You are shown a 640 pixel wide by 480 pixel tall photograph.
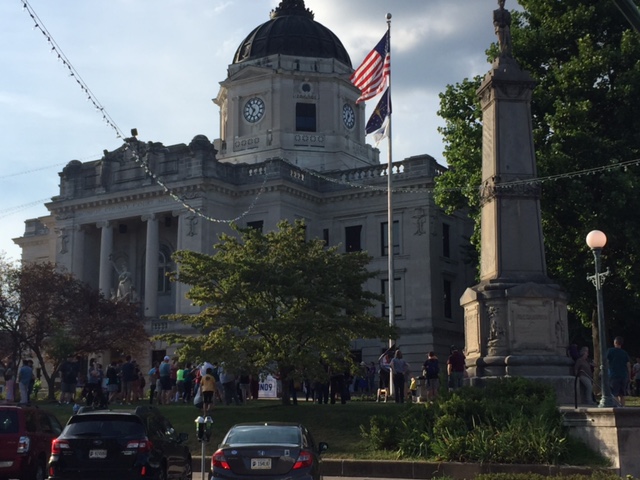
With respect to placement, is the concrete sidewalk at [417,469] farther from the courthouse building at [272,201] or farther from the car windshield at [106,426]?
the courthouse building at [272,201]

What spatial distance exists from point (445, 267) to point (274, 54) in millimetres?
20962

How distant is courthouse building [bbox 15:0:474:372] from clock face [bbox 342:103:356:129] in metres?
0.16

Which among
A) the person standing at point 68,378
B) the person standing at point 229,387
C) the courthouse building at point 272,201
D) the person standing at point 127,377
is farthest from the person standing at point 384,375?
the courthouse building at point 272,201

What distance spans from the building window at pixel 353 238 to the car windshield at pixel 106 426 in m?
43.5

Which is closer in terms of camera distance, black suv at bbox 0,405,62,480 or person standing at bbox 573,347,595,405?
black suv at bbox 0,405,62,480

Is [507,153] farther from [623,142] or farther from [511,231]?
[623,142]

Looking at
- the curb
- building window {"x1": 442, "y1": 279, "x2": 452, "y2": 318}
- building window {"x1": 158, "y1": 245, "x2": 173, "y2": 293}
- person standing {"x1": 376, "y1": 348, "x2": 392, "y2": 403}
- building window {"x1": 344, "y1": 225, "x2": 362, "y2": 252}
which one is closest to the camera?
the curb

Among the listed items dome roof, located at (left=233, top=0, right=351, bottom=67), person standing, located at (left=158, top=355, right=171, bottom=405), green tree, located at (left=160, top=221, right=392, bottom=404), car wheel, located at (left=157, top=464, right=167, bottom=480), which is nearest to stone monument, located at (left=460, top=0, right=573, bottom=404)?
green tree, located at (left=160, top=221, right=392, bottom=404)

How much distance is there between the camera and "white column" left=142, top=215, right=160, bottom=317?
5903 cm

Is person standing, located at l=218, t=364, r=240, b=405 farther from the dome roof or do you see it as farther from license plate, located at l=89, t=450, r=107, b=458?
the dome roof

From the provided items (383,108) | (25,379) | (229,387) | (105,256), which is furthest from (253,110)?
(25,379)

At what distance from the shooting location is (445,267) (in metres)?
59.2

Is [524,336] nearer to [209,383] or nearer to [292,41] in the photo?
[209,383]

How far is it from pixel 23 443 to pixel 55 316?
28448 millimetres
